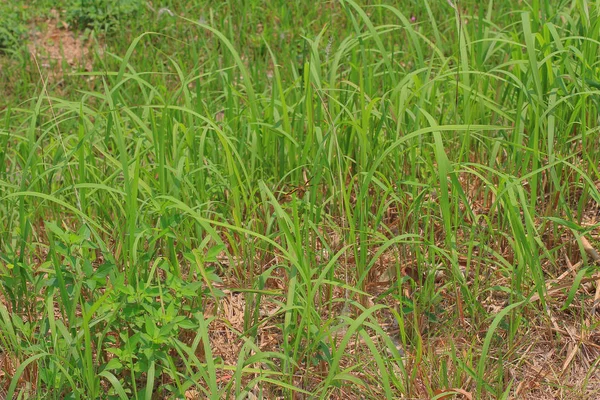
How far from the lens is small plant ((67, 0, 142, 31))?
4715mm

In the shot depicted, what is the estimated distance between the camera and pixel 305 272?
222 centimetres

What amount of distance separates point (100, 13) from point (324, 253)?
269cm

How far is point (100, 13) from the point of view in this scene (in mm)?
4809

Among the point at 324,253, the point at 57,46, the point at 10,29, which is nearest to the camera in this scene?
the point at 324,253

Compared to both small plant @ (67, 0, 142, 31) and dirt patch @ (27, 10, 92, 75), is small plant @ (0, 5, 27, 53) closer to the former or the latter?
dirt patch @ (27, 10, 92, 75)

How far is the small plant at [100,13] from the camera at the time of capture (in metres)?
4.71

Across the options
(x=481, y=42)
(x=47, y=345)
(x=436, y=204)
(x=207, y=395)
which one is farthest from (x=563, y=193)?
(x=47, y=345)

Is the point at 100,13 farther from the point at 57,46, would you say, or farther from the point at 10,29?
the point at 10,29

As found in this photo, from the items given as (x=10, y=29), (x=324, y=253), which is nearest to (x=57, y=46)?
(x=10, y=29)

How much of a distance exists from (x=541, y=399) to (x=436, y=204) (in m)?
0.68

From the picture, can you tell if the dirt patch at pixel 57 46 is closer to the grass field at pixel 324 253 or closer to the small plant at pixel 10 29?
the small plant at pixel 10 29

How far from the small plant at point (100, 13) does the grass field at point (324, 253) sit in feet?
5.25

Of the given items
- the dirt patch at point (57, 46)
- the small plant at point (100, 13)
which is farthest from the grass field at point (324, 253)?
the small plant at point (100, 13)

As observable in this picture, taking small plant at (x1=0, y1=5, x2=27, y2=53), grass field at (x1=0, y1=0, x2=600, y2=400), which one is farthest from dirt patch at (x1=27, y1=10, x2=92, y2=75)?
grass field at (x1=0, y1=0, x2=600, y2=400)
